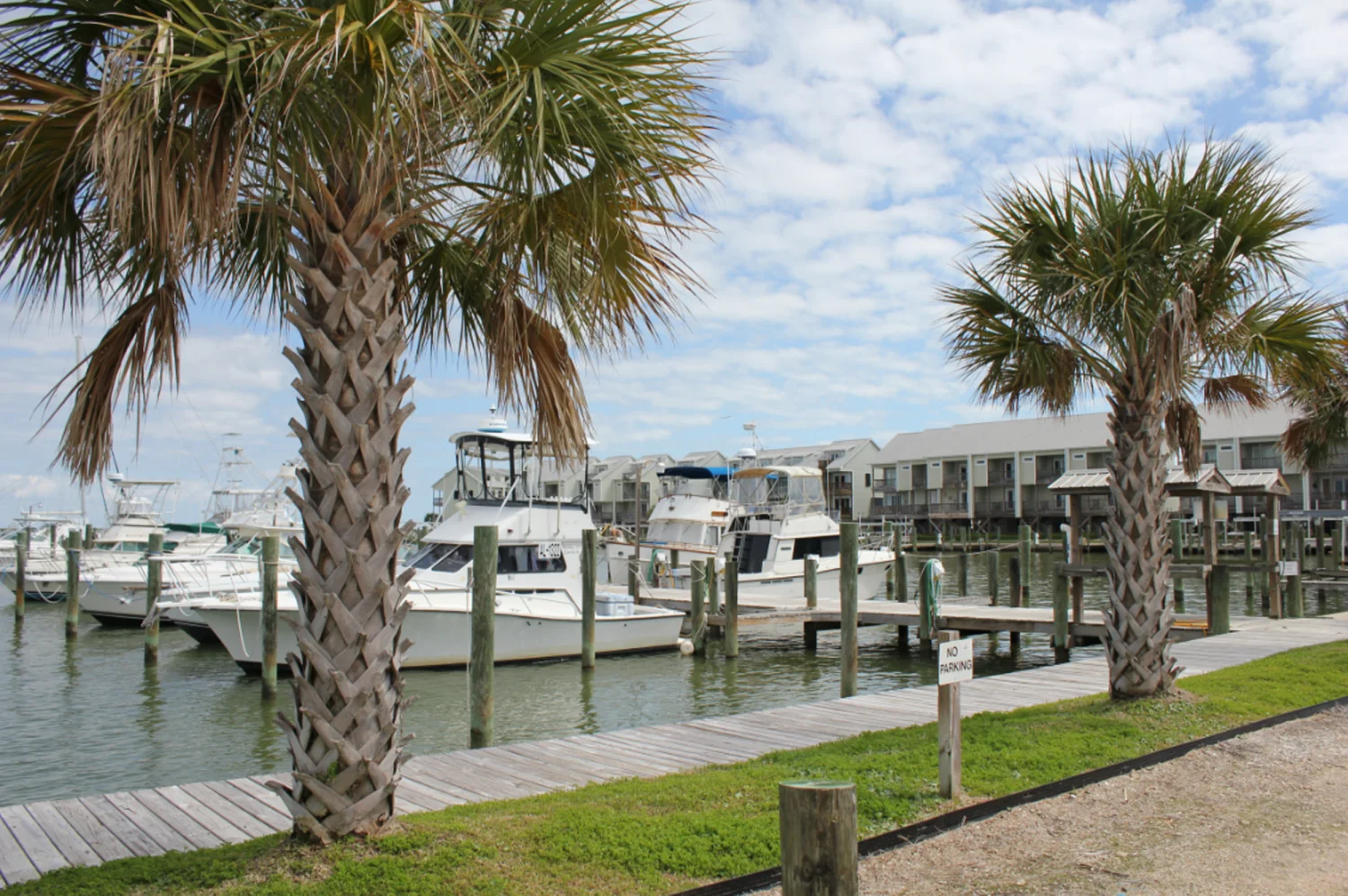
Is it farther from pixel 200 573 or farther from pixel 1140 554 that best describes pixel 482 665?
pixel 200 573

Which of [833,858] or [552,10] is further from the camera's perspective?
[552,10]

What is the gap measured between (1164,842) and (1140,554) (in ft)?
12.1

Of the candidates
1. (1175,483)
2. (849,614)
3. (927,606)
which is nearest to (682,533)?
(927,606)

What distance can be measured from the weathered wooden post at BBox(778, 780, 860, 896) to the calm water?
9.93 metres

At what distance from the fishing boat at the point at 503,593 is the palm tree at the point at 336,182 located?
1196 cm

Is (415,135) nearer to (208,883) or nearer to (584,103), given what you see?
(584,103)

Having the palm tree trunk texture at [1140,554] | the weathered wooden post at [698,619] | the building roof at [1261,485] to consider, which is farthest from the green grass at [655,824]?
the building roof at [1261,485]

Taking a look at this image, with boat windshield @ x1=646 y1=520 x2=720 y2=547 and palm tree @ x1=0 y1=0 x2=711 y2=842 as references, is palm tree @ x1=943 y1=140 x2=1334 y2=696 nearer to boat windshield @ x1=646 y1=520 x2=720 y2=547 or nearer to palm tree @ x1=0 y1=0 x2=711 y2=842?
palm tree @ x1=0 y1=0 x2=711 y2=842

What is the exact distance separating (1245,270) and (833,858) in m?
7.77

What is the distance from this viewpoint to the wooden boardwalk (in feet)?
19.4

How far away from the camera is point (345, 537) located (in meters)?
4.73

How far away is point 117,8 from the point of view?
431cm

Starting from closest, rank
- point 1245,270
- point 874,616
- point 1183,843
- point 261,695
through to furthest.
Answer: point 1183,843, point 1245,270, point 261,695, point 874,616

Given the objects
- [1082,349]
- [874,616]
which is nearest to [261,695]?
[874,616]
